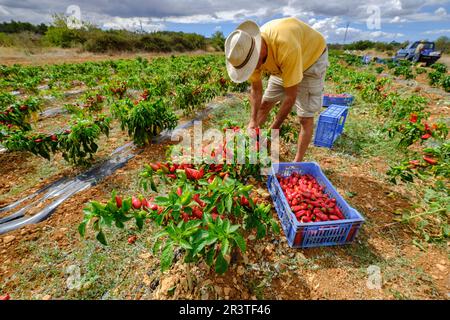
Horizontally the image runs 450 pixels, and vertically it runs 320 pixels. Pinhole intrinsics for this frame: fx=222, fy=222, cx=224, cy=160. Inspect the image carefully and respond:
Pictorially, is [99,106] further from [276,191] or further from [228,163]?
[276,191]

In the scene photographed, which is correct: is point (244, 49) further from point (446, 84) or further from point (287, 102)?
point (446, 84)

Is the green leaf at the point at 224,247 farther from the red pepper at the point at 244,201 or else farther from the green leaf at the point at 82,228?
the green leaf at the point at 82,228

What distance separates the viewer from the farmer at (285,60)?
192cm

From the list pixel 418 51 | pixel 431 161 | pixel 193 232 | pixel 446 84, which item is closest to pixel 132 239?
pixel 193 232

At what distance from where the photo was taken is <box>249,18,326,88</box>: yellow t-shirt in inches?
75.5

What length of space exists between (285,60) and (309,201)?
49.0 inches

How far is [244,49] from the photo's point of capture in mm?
1902

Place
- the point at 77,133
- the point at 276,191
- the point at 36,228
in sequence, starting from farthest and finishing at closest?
the point at 77,133, the point at 276,191, the point at 36,228

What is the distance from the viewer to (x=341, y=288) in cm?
155

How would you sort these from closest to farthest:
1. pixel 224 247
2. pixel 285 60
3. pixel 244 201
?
pixel 224 247 → pixel 244 201 → pixel 285 60

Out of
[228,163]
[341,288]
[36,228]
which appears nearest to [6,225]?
[36,228]

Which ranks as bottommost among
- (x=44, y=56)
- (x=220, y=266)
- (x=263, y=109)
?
(x=220, y=266)

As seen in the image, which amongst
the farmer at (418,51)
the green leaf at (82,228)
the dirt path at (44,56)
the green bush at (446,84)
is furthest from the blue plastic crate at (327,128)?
the farmer at (418,51)
